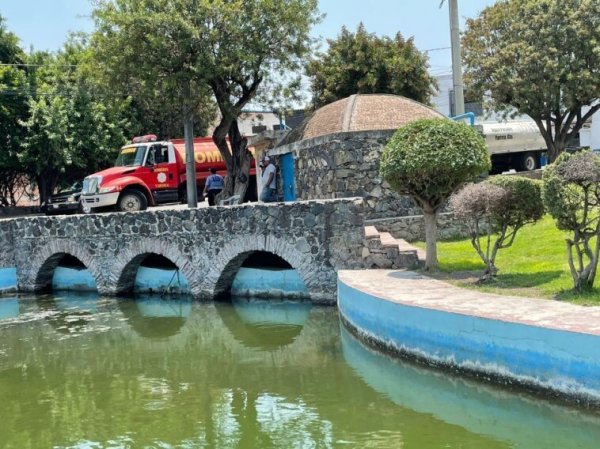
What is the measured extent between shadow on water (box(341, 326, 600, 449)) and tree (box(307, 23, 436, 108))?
1873 centimetres

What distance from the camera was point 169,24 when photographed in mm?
18109

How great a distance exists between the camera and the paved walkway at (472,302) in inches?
296

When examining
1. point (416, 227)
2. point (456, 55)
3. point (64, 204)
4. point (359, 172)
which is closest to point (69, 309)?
point (359, 172)

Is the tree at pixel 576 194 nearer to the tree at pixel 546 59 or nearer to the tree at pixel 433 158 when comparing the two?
the tree at pixel 433 158

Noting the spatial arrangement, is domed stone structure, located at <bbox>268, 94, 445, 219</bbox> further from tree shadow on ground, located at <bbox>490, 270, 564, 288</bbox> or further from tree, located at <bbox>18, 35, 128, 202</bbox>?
tree, located at <bbox>18, 35, 128, 202</bbox>

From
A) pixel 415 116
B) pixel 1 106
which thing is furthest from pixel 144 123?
pixel 415 116

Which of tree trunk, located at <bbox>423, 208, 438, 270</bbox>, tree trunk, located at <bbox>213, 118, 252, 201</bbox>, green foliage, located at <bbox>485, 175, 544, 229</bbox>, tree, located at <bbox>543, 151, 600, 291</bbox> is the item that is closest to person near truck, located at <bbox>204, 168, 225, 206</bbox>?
tree trunk, located at <bbox>213, 118, 252, 201</bbox>

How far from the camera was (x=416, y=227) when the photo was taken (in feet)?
52.0

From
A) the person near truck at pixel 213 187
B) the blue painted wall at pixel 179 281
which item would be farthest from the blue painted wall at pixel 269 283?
the person near truck at pixel 213 187

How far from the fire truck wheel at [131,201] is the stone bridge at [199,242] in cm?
282

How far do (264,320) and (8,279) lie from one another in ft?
30.3

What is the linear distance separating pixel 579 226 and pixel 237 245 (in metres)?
7.96

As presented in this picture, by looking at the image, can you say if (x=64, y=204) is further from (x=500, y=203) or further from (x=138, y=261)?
(x=500, y=203)

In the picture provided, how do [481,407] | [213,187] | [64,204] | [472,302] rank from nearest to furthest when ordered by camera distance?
[481,407], [472,302], [213,187], [64,204]
